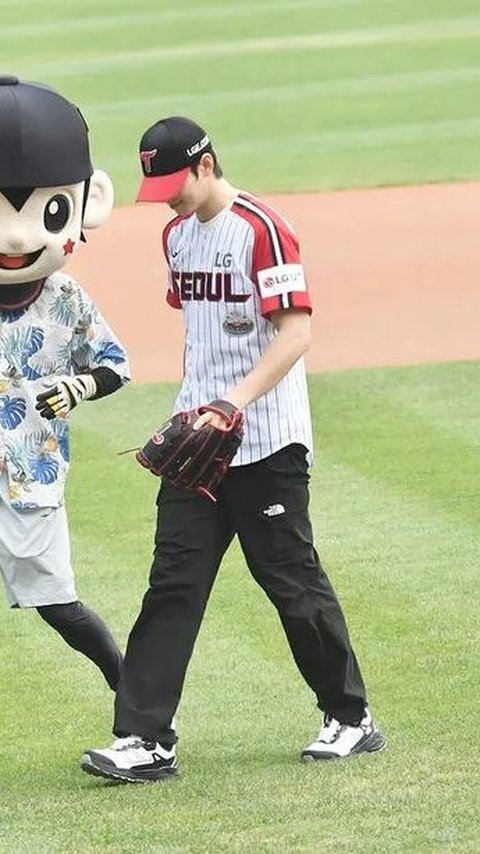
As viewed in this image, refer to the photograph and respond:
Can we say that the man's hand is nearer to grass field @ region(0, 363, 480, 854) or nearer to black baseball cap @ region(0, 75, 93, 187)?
black baseball cap @ region(0, 75, 93, 187)

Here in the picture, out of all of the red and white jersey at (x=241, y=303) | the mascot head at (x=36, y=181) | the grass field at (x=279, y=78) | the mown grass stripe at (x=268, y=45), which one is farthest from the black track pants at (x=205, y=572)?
the mown grass stripe at (x=268, y=45)

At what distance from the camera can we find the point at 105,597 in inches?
299

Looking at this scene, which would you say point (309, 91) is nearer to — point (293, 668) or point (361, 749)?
point (293, 668)

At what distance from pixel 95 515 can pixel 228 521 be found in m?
3.18

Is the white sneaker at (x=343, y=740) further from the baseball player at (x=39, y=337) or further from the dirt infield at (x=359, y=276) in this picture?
the dirt infield at (x=359, y=276)

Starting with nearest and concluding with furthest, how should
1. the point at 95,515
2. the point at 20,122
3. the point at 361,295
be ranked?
the point at 20,122 < the point at 95,515 < the point at 361,295

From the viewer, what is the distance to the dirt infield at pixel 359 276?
12398 mm

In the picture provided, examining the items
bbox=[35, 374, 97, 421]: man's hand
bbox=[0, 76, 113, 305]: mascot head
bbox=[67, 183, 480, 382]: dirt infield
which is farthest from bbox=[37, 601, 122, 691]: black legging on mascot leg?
bbox=[67, 183, 480, 382]: dirt infield

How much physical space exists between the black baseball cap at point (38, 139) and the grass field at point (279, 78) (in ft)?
38.4

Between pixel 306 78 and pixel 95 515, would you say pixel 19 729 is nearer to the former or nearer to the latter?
pixel 95 515

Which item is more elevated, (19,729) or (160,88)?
(160,88)

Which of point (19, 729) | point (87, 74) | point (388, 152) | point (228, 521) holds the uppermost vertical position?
point (87, 74)

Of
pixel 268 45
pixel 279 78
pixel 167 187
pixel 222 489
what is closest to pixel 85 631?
pixel 222 489

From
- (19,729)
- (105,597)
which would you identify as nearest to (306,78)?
(105,597)
